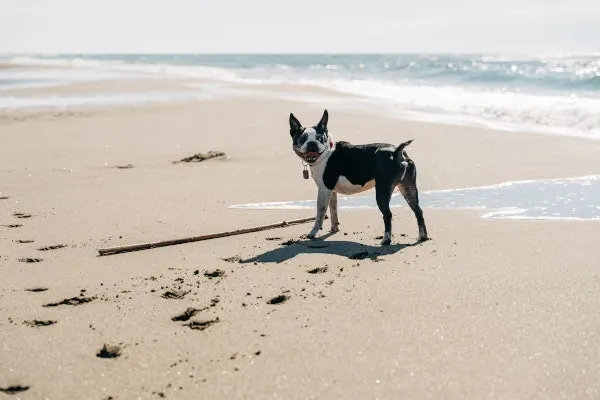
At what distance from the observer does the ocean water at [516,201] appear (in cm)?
742

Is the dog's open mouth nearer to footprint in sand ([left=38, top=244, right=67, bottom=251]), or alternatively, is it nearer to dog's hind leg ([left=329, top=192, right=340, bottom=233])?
dog's hind leg ([left=329, top=192, right=340, bottom=233])

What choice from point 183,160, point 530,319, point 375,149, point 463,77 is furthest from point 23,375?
point 463,77

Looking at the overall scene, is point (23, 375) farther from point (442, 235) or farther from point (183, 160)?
point (183, 160)

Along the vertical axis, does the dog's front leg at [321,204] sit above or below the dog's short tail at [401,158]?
below

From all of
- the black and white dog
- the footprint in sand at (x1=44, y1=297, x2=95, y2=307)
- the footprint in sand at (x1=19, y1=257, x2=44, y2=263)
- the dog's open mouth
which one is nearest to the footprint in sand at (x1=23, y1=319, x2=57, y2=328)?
the footprint in sand at (x1=44, y1=297, x2=95, y2=307)

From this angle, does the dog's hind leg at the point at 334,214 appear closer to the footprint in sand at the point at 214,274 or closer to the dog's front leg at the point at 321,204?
the dog's front leg at the point at 321,204

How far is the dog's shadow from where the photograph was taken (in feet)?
19.3

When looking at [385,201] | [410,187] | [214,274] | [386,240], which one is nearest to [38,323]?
[214,274]

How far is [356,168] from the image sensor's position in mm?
6617

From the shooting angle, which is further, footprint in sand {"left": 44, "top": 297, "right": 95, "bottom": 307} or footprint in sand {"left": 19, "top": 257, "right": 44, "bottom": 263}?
footprint in sand {"left": 19, "top": 257, "right": 44, "bottom": 263}

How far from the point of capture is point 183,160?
440 inches

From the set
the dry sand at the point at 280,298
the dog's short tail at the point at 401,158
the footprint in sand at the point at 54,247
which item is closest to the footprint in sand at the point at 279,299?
the dry sand at the point at 280,298

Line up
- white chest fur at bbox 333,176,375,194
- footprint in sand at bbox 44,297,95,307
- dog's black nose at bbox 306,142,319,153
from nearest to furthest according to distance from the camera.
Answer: footprint in sand at bbox 44,297,95,307 < dog's black nose at bbox 306,142,319,153 < white chest fur at bbox 333,176,375,194

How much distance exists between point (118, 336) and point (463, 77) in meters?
42.4
